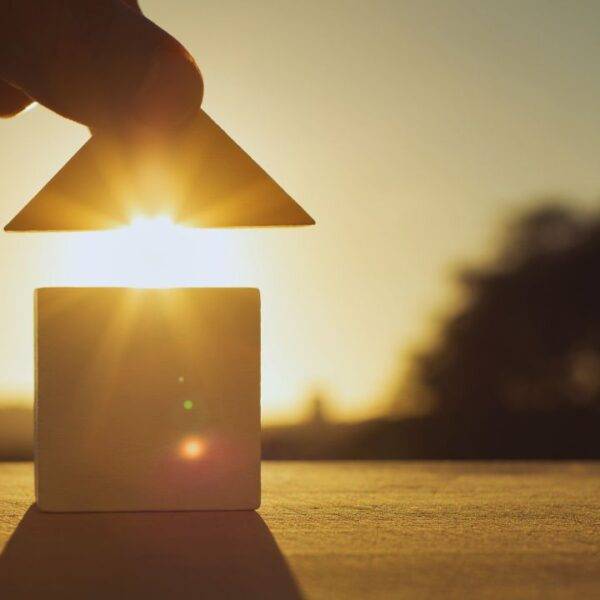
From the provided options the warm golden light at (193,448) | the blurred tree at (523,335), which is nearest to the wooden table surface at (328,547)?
the warm golden light at (193,448)

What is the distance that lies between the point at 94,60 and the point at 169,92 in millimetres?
182

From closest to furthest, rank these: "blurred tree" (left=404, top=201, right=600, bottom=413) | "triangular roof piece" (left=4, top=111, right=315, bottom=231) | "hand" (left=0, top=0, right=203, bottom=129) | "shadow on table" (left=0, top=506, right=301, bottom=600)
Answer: "shadow on table" (left=0, top=506, right=301, bottom=600) < "hand" (left=0, top=0, right=203, bottom=129) < "triangular roof piece" (left=4, top=111, right=315, bottom=231) < "blurred tree" (left=404, top=201, right=600, bottom=413)

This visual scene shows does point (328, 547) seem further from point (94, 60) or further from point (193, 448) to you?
point (94, 60)

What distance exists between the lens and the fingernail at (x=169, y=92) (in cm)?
203

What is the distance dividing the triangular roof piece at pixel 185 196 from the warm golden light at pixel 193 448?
0.55 meters

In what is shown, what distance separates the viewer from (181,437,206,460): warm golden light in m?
2.58

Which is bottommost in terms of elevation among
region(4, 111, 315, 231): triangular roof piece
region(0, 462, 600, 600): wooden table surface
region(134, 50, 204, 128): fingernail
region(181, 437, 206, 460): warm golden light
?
region(0, 462, 600, 600): wooden table surface

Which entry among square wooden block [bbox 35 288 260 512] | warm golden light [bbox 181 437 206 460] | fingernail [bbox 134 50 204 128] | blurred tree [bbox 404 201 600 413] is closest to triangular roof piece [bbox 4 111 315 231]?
square wooden block [bbox 35 288 260 512]

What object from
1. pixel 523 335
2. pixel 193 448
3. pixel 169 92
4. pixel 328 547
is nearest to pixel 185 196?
pixel 169 92

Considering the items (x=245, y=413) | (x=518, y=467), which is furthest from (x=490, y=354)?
(x=245, y=413)

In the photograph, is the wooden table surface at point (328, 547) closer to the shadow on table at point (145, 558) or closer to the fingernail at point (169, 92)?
the shadow on table at point (145, 558)

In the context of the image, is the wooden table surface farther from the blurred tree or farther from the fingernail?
the blurred tree

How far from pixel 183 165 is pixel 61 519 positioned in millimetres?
922

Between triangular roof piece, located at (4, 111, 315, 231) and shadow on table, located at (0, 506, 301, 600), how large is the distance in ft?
2.46
